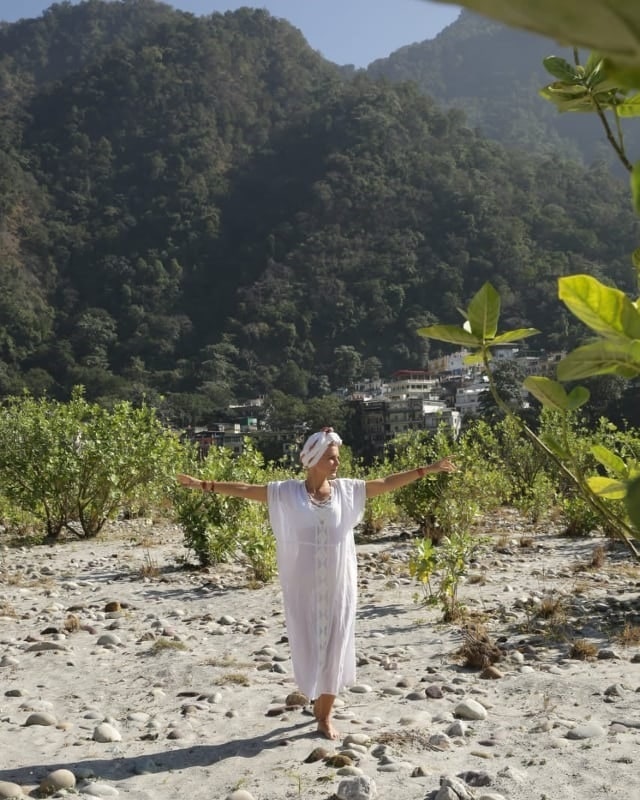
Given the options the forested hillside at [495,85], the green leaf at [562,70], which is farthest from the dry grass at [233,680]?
the forested hillside at [495,85]

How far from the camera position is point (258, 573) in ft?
22.8

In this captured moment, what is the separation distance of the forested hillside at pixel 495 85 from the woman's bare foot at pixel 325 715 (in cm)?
10737

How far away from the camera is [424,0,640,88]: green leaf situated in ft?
0.68

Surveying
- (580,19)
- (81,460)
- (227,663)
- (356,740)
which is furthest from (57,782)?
(81,460)

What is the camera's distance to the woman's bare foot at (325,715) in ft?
10.9

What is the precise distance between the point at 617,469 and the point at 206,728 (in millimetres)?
2893

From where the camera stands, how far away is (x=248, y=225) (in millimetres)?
77625

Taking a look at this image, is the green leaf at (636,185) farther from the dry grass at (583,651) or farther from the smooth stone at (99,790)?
the dry grass at (583,651)

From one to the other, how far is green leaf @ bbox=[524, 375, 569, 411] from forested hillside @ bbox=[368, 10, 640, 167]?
358 ft

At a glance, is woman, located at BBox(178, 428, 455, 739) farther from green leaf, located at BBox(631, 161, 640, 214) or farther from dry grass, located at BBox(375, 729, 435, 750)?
green leaf, located at BBox(631, 161, 640, 214)

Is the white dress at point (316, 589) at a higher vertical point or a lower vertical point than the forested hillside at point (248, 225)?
lower

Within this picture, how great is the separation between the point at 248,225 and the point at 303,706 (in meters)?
76.2

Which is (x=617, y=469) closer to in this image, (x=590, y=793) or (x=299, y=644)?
(x=590, y=793)

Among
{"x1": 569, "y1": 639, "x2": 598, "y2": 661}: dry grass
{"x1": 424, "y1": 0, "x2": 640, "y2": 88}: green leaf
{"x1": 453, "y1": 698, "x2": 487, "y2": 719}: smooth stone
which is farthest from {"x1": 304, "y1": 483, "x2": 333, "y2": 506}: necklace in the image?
{"x1": 424, "y1": 0, "x2": 640, "y2": 88}: green leaf
